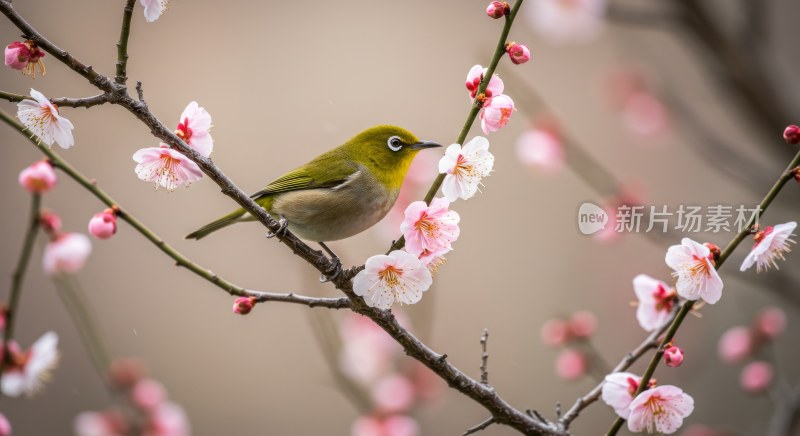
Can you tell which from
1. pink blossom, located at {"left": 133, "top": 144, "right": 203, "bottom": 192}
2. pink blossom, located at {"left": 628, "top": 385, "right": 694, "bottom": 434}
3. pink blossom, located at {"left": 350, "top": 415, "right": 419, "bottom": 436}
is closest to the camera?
pink blossom, located at {"left": 628, "top": 385, "right": 694, "bottom": 434}

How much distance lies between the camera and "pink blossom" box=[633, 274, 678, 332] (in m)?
2.36

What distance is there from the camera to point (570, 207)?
670 cm

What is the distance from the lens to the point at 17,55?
1.90m

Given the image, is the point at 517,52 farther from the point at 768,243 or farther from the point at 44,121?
the point at 44,121

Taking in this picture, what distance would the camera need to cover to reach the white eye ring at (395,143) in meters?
3.05

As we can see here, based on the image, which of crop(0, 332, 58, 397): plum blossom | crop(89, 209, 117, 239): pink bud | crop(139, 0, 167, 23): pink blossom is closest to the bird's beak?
crop(139, 0, 167, 23): pink blossom

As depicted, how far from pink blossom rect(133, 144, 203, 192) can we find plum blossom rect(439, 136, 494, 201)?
0.75 meters

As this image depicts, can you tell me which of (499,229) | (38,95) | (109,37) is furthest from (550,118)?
(109,37)

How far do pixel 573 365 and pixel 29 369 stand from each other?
2.34 metres

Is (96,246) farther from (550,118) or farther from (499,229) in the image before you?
(550,118)

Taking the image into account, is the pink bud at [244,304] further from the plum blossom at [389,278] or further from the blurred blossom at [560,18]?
the blurred blossom at [560,18]

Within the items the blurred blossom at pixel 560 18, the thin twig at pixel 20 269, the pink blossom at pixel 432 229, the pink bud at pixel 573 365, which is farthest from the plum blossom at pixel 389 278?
the blurred blossom at pixel 560 18

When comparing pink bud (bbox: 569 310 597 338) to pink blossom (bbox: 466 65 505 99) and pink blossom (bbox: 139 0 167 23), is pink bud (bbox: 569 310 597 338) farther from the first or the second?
pink blossom (bbox: 139 0 167 23)

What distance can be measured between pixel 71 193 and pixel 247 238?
1.66m
